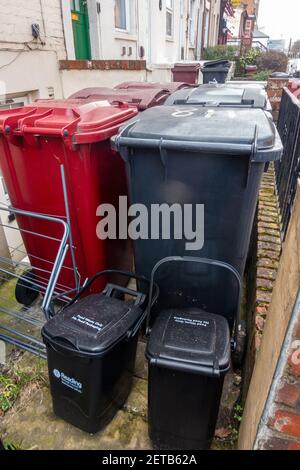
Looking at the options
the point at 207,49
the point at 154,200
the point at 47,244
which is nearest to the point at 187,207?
the point at 154,200

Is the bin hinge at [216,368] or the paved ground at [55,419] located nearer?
the bin hinge at [216,368]

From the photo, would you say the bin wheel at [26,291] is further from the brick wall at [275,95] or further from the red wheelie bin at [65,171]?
the brick wall at [275,95]

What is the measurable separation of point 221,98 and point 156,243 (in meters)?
1.61

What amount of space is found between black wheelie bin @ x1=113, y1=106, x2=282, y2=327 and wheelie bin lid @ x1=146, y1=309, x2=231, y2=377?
0.35 m

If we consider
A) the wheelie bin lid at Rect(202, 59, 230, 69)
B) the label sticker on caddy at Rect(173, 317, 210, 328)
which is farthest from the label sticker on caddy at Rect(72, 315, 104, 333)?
the wheelie bin lid at Rect(202, 59, 230, 69)

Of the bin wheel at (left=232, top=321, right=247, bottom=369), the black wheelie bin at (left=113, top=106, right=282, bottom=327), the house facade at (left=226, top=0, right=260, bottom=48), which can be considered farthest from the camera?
the house facade at (left=226, top=0, right=260, bottom=48)

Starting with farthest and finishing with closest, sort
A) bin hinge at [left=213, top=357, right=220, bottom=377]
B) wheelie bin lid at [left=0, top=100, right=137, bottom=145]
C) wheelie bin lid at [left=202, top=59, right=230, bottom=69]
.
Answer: wheelie bin lid at [left=202, top=59, right=230, bottom=69] < wheelie bin lid at [left=0, top=100, right=137, bottom=145] < bin hinge at [left=213, top=357, right=220, bottom=377]

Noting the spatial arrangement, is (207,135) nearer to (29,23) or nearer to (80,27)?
(29,23)

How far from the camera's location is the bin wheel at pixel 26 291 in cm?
258

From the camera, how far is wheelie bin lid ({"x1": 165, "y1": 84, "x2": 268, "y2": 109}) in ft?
8.76

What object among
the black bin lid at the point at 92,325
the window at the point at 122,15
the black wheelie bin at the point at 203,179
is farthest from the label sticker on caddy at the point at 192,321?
the window at the point at 122,15

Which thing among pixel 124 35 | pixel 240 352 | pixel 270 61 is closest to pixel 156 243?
pixel 240 352

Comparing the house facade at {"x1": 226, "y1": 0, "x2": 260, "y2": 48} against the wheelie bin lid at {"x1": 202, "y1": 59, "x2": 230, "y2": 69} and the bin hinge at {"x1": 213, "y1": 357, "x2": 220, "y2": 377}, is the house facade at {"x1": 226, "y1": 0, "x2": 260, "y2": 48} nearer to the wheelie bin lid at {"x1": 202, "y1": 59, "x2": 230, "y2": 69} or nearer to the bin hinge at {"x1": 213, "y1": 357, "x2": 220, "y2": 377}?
the wheelie bin lid at {"x1": 202, "y1": 59, "x2": 230, "y2": 69}

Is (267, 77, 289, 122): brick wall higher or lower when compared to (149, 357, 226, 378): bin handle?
higher
